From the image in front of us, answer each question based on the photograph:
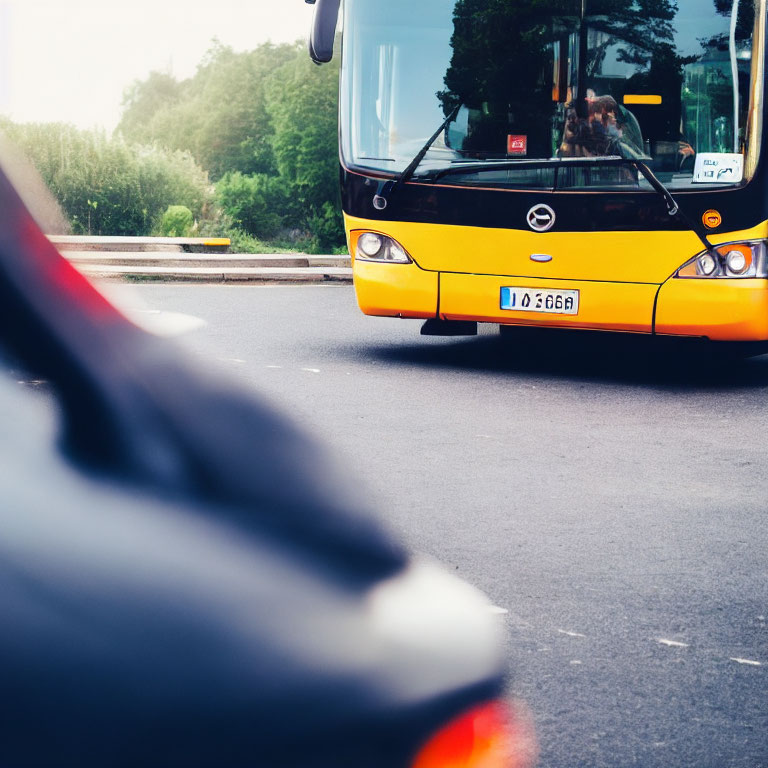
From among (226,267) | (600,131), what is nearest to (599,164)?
(600,131)

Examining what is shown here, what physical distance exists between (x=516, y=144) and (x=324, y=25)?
1.54 meters

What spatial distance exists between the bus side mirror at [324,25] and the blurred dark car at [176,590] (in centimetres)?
704

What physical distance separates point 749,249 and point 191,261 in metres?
11.8

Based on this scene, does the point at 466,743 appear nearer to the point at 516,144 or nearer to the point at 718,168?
the point at 718,168

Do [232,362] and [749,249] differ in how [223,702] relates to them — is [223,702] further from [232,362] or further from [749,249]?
[232,362]

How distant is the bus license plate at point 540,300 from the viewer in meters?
7.93

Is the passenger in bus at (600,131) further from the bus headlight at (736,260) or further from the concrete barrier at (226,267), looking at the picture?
the concrete barrier at (226,267)

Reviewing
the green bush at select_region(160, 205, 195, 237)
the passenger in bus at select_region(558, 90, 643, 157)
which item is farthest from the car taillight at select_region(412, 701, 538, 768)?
the green bush at select_region(160, 205, 195, 237)

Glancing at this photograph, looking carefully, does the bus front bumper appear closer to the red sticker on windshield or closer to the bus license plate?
the bus license plate

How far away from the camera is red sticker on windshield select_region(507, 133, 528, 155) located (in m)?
8.19

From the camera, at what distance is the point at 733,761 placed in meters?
2.85

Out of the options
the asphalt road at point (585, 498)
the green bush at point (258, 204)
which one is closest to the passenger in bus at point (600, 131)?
the asphalt road at point (585, 498)

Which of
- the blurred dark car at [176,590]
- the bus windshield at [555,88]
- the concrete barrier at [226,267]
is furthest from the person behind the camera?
the concrete barrier at [226,267]

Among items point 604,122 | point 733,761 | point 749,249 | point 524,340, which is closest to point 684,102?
point 604,122
